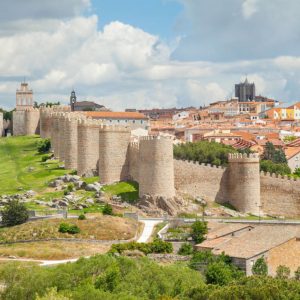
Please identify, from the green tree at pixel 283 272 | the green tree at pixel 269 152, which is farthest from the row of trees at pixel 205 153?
the green tree at pixel 283 272

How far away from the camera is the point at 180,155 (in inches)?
2702

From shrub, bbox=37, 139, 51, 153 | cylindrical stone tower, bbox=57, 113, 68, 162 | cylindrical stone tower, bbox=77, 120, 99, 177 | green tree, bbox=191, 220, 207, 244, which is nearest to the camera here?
green tree, bbox=191, 220, 207, 244

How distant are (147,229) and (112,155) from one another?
846 cm

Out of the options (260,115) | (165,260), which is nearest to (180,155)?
(165,260)

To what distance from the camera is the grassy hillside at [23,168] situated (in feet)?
202

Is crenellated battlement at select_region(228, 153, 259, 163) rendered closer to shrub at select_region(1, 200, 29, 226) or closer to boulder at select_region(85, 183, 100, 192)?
boulder at select_region(85, 183, 100, 192)

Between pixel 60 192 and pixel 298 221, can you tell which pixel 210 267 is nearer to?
pixel 298 221

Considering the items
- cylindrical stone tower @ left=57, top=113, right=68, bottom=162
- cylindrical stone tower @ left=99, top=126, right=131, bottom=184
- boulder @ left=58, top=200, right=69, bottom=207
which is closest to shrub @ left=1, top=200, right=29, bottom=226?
boulder @ left=58, top=200, right=69, bottom=207

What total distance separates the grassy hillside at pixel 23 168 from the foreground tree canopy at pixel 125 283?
2113 cm

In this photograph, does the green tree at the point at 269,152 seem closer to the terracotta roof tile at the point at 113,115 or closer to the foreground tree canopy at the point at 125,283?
the terracotta roof tile at the point at 113,115

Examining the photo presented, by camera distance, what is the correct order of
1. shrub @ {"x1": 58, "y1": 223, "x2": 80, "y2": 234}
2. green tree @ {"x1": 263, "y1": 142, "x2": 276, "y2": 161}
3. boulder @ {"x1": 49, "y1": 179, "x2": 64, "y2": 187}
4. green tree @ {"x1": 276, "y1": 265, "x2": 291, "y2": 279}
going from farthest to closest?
1. green tree @ {"x1": 263, "y1": 142, "x2": 276, "y2": 161}
2. boulder @ {"x1": 49, "y1": 179, "x2": 64, "y2": 187}
3. shrub @ {"x1": 58, "y1": 223, "x2": 80, "y2": 234}
4. green tree @ {"x1": 276, "y1": 265, "x2": 291, "y2": 279}

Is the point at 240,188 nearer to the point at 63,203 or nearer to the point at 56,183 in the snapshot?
the point at 63,203

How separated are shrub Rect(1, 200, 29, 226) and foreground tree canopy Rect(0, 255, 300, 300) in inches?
462

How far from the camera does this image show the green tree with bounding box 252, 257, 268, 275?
4209 centimetres
